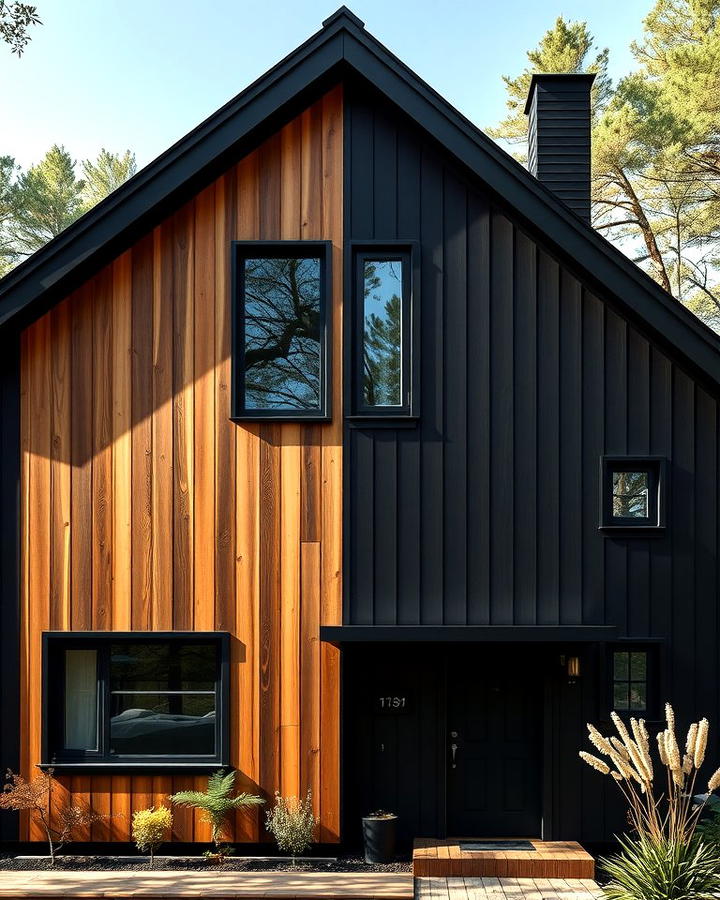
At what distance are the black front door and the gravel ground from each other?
3.14ft

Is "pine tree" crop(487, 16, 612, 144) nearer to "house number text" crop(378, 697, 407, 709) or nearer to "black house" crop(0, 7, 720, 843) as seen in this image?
"black house" crop(0, 7, 720, 843)

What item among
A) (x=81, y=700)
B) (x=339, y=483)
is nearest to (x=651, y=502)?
(x=339, y=483)

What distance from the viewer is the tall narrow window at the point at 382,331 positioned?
8570 mm

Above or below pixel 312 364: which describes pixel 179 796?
below

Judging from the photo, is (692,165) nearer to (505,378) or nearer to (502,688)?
(505,378)

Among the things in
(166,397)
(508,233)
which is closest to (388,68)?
(508,233)

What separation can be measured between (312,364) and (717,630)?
4605 mm

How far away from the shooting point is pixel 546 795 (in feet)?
27.6

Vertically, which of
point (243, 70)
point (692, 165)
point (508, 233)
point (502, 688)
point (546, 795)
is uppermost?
point (243, 70)

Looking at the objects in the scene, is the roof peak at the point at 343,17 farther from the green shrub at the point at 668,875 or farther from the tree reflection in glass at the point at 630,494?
the green shrub at the point at 668,875

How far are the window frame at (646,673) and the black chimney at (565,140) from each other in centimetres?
462

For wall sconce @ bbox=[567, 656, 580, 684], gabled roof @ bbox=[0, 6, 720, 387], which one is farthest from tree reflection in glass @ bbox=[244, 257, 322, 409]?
wall sconce @ bbox=[567, 656, 580, 684]

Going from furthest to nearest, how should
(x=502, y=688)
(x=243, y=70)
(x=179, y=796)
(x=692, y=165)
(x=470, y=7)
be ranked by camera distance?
1. (x=692, y=165)
2. (x=243, y=70)
3. (x=470, y=7)
4. (x=502, y=688)
5. (x=179, y=796)

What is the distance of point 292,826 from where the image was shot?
7.99 meters
